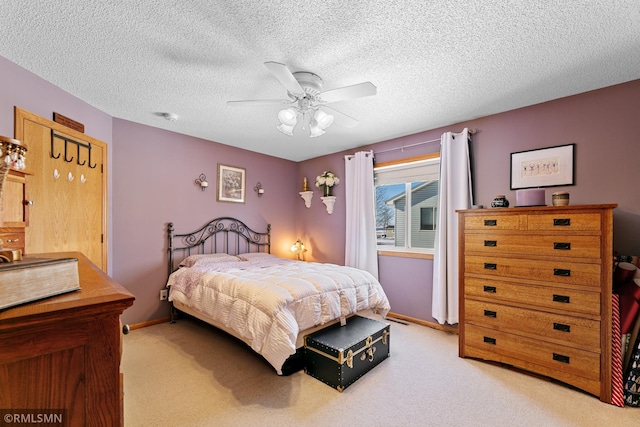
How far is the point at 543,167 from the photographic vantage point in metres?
2.91

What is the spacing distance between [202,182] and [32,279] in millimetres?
3794

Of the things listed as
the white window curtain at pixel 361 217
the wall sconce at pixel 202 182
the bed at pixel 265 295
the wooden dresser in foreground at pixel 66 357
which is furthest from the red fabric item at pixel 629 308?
the wall sconce at pixel 202 182

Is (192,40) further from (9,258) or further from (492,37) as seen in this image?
(492,37)

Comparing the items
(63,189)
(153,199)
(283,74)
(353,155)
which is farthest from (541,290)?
(63,189)

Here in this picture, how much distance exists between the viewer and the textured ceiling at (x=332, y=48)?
5.57 ft

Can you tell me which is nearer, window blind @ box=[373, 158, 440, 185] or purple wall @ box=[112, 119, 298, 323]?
purple wall @ box=[112, 119, 298, 323]

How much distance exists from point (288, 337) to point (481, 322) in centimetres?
191

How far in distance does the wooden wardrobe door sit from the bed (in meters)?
0.94

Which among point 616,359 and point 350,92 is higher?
point 350,92

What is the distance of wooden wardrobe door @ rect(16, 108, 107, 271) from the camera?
247 cm

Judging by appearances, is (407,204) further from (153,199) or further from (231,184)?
(153,199)

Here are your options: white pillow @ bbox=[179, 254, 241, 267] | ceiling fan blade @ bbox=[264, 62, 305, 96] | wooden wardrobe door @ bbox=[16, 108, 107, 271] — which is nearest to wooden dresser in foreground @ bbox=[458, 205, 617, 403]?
ceiling fan blade @ bbox=[264, 62, 305, 96]

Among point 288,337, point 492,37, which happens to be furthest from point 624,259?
point 288,337

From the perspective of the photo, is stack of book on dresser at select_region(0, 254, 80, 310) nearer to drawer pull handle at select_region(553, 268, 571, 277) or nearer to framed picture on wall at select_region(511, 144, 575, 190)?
drawer pull handle at select_region(553, 268, 571, 277)
